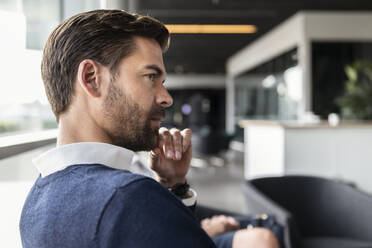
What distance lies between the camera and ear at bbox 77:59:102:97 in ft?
2.50

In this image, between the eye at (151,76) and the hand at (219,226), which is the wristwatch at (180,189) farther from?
the hand at (219,226)

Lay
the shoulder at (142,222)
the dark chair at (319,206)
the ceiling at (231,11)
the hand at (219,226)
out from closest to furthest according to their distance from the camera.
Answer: the shoulder at (142,222) < the hand at (219,226) < the dark chair at (319,206) < the ceiling at (231,11)

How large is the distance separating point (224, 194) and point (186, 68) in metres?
11.4

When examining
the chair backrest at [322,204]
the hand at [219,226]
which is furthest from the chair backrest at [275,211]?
the hand at [219,226]

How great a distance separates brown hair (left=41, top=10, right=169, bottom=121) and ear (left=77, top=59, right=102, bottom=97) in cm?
2

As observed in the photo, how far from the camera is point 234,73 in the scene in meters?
13.8

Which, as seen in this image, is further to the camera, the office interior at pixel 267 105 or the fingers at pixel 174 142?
the office interior at pixel 267 105

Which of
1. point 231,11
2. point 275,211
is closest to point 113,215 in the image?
point 275,211

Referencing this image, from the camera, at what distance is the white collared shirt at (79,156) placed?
743mm

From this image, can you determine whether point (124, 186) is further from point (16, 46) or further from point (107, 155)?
point (16, 46)

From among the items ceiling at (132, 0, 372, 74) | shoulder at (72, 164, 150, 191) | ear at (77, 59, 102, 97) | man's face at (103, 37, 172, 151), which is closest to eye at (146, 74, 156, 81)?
man's face at (103, 37, 172, 151)

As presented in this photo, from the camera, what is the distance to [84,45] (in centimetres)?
77

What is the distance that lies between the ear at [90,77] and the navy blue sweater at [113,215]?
18 cm

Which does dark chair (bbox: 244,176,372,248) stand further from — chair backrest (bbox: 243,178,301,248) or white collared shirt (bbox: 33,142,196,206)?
white collared shirt (bbox: 33,142,196,206)
